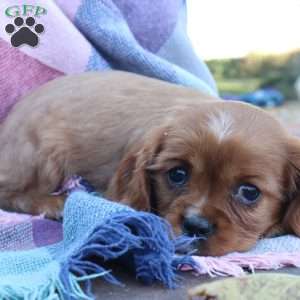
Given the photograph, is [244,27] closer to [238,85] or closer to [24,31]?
[238,85]

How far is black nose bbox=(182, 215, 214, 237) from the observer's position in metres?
2.71

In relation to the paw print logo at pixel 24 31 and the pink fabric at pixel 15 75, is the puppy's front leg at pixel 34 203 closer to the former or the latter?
the pink fabric at pixel 15 75

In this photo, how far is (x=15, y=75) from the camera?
14.3 feet

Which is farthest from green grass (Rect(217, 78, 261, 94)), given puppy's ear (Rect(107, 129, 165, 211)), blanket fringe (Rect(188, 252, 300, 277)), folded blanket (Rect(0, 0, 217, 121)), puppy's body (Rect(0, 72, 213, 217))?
blanket fringe (Rect(188, 252, 300, 277))

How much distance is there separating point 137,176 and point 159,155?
14 centimetres

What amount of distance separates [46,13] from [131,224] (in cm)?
251

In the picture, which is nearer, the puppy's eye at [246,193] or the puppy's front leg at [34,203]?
the puppy's eye at [246,193]

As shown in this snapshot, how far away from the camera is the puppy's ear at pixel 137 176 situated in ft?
10.3

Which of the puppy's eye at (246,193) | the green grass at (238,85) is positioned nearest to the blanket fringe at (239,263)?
the puppy's eye at (246,193)

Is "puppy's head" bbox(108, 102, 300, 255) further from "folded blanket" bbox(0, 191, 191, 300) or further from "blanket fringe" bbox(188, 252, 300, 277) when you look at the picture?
"folded blanket" bbox(0, 191, 191, 300)

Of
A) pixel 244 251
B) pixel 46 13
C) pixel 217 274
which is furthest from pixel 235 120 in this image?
pixel 46 13

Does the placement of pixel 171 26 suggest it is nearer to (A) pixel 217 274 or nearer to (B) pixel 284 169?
(B) pixel 284 169

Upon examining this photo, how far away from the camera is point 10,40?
14.5ft

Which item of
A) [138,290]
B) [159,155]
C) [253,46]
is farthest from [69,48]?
[253,46]
